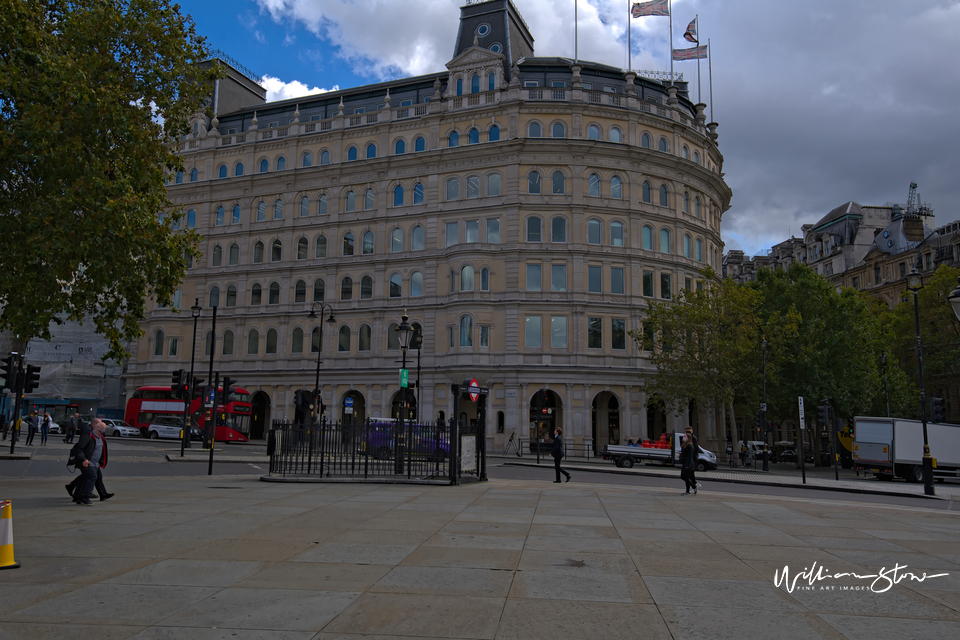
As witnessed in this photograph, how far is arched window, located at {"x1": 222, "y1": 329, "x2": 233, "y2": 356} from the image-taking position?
180ft

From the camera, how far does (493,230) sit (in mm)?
48781

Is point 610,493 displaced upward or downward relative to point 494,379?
downward

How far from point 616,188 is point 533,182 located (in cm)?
594

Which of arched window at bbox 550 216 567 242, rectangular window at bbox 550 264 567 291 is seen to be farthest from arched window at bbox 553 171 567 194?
rectangular window at bbox 550 264 567 291

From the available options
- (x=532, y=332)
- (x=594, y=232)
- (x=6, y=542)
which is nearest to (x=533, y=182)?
(x=594, y=232)

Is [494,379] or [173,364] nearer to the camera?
[494,379]

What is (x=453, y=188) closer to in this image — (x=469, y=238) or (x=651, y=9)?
(x=469, y=238)

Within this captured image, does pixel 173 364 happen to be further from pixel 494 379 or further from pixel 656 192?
pixel 656 192

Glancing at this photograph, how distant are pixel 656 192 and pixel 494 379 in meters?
18.1

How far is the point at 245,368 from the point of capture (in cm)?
5416

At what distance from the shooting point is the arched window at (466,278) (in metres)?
47.8

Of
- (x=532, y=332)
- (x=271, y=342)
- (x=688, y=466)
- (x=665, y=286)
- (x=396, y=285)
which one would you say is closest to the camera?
(x=688, y=466)

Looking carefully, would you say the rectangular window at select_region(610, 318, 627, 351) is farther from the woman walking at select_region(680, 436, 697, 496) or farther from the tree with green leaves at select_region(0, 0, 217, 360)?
the tree with green leaves at select_region(0, 0, 217, 360)

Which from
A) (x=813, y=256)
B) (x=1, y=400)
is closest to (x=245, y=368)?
(x=1, y=400)
